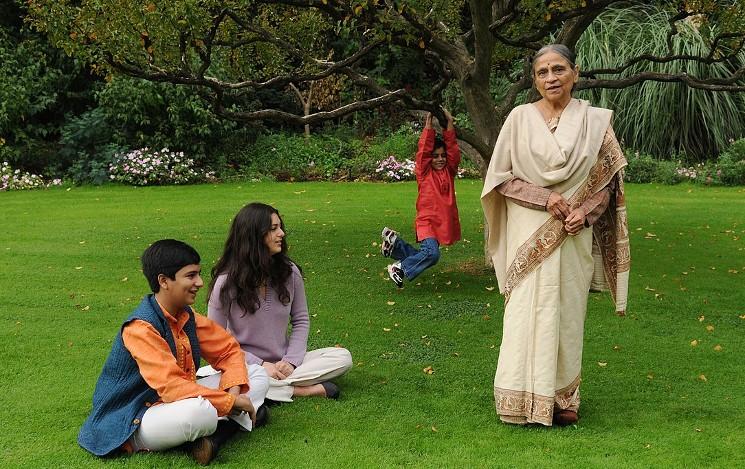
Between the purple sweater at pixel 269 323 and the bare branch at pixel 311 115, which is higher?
the bare branch at pixel 311 115

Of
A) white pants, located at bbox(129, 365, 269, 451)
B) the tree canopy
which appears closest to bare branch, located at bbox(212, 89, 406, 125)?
the tree canopy

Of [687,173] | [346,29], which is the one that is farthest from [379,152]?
[346,29]

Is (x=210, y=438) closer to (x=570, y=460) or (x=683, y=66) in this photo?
(x=570, y=460)

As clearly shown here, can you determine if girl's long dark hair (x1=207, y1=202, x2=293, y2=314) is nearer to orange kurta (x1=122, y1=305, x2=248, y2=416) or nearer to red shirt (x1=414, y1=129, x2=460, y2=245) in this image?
orange kurta (x1=122, y1=305, x2=248, y2=416)

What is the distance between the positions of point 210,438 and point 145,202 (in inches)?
385

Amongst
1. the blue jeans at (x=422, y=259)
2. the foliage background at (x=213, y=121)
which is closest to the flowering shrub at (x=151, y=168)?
the foliage background at (x=213, y=121)

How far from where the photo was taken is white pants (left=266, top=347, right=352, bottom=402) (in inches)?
193

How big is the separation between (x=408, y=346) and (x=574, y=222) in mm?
1988

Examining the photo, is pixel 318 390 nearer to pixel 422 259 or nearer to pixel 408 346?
pixel 408 346

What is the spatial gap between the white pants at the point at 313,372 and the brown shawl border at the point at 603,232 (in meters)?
1.02

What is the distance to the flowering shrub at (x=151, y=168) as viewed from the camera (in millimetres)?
15680

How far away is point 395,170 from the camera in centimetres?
1628

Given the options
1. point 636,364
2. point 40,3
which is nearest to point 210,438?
point 636,364

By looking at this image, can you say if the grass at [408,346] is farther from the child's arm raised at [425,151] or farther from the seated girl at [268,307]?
the child's arm raised at [425,151]
